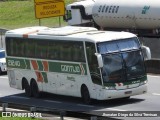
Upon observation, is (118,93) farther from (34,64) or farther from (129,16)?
(129,16)

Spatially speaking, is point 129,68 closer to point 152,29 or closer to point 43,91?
point 43,91

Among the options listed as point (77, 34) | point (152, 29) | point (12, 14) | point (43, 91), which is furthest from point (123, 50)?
point (12, 14)

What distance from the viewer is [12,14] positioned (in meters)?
76.8

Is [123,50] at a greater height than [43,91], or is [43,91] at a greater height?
[123,50]

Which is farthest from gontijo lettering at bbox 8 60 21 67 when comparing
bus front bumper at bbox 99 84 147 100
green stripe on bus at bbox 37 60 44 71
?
bus front bumper at bbox 99 84 147 100

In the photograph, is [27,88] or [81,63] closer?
[81,63]

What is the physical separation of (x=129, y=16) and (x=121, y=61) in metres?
18.6

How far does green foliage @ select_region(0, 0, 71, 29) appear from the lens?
68.4 meters

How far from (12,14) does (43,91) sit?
Answer: 50135 mm

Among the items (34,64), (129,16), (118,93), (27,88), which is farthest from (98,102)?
(129,16)

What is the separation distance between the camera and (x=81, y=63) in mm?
24078

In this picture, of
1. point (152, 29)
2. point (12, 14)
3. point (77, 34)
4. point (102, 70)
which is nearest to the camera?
point (102, 70)

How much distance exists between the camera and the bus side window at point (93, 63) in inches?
910

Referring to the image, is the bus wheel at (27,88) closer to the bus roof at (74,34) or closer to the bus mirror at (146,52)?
the bus roof at (74,34)
